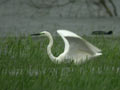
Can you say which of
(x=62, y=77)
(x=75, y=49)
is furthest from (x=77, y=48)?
(x=62, y=77)

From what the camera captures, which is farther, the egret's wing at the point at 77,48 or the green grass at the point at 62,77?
the egret's wing at the point at 77,48

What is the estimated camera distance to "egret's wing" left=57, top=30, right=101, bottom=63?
22.0ft

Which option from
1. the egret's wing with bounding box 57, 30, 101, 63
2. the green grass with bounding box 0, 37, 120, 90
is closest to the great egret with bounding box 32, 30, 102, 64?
the egret's wing with bounding box 57, 30, 101, 63

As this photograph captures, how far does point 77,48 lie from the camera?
6.90 metres

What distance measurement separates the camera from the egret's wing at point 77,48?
6.70 metres

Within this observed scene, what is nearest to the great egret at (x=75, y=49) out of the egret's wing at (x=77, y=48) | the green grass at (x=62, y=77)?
the egret's wing at (x=77, y=48)

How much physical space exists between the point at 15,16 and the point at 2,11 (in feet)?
1.67

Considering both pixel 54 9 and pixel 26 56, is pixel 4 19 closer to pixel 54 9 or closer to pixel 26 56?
pixel 54 9

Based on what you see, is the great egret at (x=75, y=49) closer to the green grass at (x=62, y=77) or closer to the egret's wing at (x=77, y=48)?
the egret's wing at (x=77, y=48)

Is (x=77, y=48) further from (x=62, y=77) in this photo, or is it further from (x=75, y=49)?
(x=62, y=77)

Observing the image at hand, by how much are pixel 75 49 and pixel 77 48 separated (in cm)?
3

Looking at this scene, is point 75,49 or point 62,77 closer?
point 62,77

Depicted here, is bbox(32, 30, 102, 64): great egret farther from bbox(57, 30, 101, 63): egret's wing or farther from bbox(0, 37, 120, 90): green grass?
bbox(0, 37, 120, 90): green grass

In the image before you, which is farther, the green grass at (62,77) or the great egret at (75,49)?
the great egret at (75,49)
